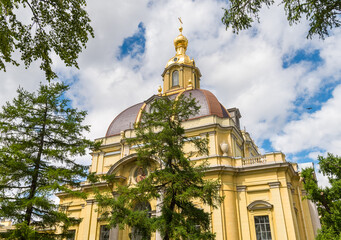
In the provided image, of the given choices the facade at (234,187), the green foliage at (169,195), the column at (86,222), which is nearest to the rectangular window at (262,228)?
the facade at (234,187)

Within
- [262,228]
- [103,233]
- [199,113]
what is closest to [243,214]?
[262,228]

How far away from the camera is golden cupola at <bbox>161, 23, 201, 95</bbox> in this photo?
105ft

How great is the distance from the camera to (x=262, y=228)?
57.4ft

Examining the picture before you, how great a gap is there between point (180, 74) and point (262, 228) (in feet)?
65.6

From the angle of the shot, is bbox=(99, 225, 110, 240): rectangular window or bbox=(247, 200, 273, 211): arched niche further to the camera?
bbox=(99, 225, 110, 240): rectangular window

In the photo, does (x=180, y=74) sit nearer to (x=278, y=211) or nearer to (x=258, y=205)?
(x=258, y=205)

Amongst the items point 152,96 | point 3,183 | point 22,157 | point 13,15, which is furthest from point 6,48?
point 152,96

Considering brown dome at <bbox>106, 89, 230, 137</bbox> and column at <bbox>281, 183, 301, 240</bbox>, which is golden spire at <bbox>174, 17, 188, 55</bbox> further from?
column at <bbox>281, 183, 301, 240</bbox>

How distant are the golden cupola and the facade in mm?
7453

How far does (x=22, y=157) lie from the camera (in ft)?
37.8

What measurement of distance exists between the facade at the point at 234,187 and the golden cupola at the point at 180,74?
745 centimetres

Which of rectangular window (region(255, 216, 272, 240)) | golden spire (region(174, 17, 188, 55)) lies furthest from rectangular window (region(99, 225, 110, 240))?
golden spire (region(174, 17, 188, 55))

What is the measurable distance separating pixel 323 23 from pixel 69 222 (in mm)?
11743

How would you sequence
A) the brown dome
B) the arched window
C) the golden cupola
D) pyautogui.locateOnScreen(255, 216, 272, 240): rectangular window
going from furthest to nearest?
the arched window, the golden cupola, the brown dome, pyautogui.locateOnScreen(255, 216, 272, 240): rectangular window
